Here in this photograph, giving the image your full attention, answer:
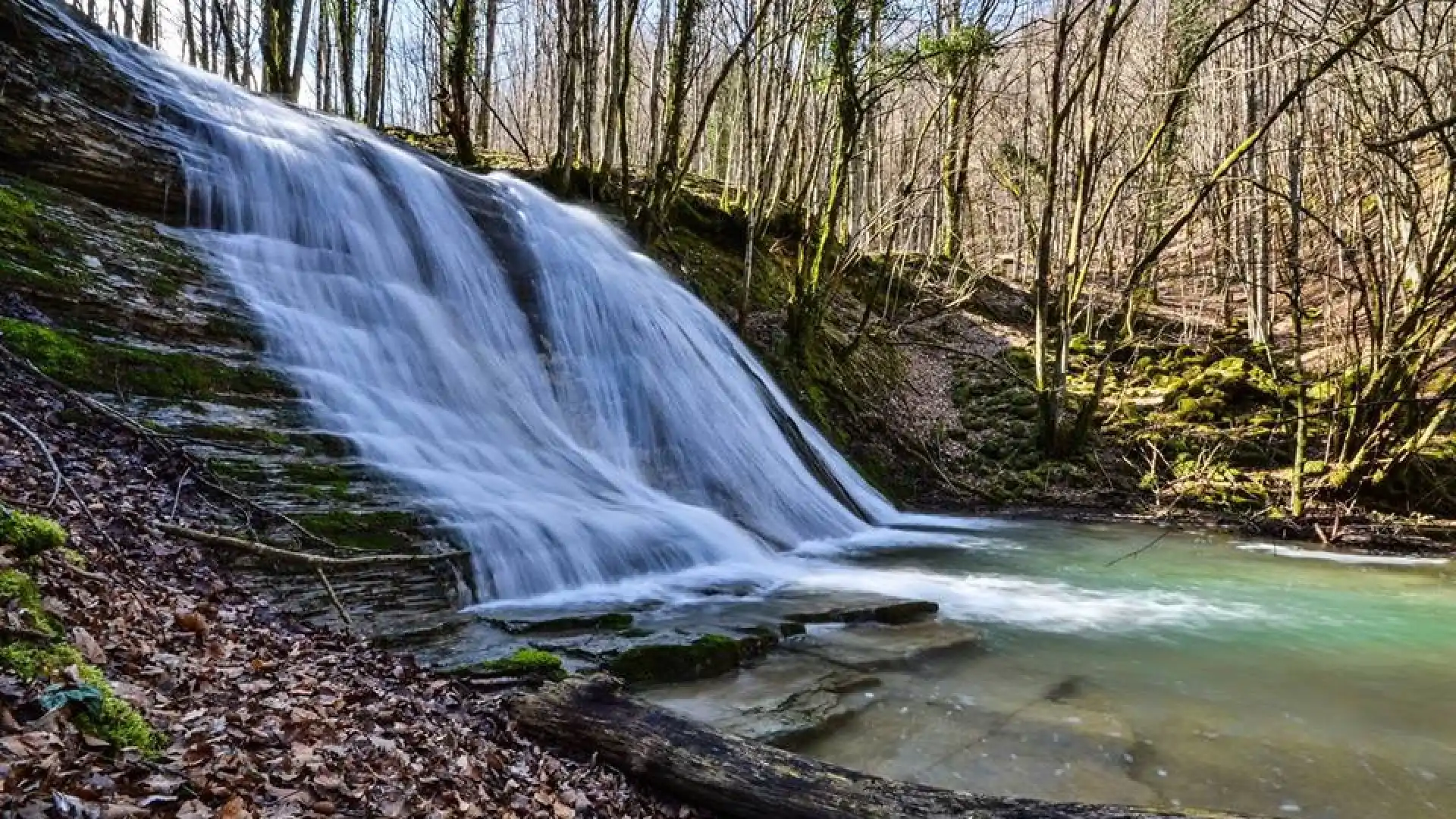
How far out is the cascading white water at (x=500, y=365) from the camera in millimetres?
7359

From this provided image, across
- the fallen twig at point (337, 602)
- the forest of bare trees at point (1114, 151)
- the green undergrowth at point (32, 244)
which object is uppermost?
the forest of bare trees at point (1114, 151)

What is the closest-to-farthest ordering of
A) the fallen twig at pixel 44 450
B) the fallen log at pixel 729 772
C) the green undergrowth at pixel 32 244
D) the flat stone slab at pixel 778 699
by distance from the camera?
1. the fallen log at pixel 729 772
2. the fallen twig at pixel 44 450
3. the flat stone slab at pixel 778 699
4. the green undergrowth at pixel 32 244

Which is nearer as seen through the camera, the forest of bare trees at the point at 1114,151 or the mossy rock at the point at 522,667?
the mossy rock at the point at 522,667

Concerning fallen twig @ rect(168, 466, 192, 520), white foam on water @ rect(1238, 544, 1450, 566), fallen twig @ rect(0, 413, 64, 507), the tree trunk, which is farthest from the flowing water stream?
the tree trunk

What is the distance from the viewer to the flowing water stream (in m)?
4.90

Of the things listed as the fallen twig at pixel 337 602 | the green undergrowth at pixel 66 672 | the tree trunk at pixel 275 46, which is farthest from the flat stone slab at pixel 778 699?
the tree trunk at pixel 275 46

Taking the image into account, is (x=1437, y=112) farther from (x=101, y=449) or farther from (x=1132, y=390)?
(x=101, y=449)

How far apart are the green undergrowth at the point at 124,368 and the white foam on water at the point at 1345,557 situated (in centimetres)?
1148

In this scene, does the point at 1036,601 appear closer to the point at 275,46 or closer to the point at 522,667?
the point at 522,667

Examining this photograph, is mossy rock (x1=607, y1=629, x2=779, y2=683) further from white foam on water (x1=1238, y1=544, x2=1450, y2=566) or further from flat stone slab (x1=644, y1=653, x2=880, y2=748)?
white foam on water (x1=1238, y1=544, x2=1450, y2=566)

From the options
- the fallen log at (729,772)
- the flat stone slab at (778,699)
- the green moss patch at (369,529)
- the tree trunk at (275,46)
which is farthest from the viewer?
the tree trunk at (275,46)

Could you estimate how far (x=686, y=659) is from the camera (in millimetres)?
5480

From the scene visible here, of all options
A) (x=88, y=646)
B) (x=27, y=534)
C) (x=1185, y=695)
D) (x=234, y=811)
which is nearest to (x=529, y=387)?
(x=27, y=534)

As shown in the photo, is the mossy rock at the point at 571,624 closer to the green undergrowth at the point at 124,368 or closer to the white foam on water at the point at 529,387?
the white foam on water at the point at 529,387
